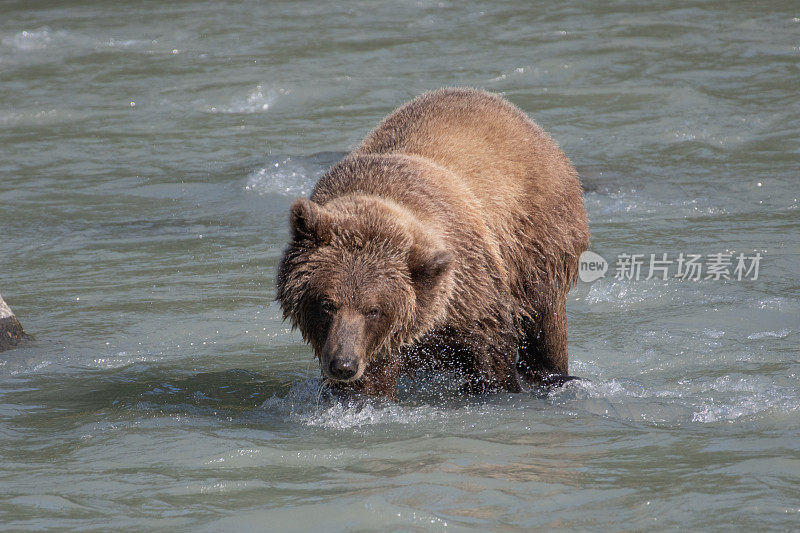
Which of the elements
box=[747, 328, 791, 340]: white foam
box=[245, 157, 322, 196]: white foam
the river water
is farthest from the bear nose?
box=[245, 157, 322, 196]: white foam

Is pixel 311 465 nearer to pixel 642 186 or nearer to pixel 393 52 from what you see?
pixel 642 186

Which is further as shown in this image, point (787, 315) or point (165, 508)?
point (787, 315)

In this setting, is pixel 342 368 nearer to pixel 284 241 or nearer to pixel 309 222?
pixel 309 222

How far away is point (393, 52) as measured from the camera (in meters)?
17.3

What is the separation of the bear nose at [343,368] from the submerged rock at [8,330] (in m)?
3.02

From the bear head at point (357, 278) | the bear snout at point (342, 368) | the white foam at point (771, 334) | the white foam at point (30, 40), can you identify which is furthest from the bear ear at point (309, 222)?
the white foam at point (30, 40)

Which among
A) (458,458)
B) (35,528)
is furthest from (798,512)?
(35,528)

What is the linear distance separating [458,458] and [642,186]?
6821mm

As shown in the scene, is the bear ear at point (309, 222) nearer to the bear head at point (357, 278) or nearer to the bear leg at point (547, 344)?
the bear head at point (357, 278)

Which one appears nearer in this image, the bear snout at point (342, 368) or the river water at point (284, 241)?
the river water at point (284, 241)

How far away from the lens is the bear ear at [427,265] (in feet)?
18.4

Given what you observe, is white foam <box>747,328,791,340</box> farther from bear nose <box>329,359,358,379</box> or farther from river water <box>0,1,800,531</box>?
bear nose <box>329,359,358,379</box>

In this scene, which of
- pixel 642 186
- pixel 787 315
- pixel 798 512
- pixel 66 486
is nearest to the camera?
pixel 798 512

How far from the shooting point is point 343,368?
5.39 m
